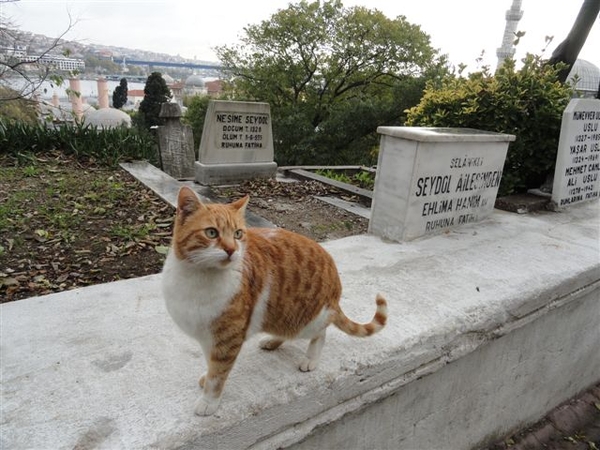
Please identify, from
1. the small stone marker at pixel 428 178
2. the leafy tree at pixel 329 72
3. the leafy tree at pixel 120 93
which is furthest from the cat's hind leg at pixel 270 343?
the leafy tree at pixel 120 93

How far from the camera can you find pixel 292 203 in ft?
19.7

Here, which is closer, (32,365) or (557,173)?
(32,365)

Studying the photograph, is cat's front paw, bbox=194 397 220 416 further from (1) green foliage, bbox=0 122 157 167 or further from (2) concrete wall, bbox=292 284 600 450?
(1) green foliage, bbox=0 122 157 167

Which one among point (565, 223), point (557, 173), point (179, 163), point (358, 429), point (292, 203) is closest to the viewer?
point (358, 429)

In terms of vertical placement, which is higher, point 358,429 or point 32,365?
point 32,365

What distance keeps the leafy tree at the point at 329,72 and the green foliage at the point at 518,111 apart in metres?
9.67

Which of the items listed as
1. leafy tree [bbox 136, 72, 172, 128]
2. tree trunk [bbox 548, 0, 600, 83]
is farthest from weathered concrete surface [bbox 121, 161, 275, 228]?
leafy tree [bbox 136, 72, 172, 128]

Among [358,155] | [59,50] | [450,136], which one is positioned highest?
[59,50]

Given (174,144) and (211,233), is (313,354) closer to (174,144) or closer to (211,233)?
(211,233)

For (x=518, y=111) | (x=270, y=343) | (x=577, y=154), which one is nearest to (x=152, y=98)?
(x=518, y=111)

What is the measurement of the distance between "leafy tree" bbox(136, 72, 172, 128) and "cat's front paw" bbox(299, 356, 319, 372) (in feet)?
77.9

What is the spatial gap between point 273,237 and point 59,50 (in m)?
5.23

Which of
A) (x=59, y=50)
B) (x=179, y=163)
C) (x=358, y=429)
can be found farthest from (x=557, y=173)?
(x=179, y=163)

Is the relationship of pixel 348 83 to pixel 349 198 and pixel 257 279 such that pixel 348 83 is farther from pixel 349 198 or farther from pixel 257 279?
pixel 257 279
